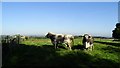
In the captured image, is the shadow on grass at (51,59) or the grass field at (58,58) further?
the grass field at (58,58)

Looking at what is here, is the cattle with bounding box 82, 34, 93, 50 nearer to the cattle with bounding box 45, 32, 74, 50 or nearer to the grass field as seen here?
the cattle with bounding box 45, 32, 74, 50

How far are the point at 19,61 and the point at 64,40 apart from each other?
20.5 ft

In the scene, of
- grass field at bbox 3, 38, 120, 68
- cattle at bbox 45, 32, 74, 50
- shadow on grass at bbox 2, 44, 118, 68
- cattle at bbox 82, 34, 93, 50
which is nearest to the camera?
shadow on grass at bbox 2, 44, 118, 68

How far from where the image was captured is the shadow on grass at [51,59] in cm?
1575

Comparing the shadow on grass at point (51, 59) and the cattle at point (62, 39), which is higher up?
the cattle at point (62, 39)

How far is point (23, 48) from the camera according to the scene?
19.6m

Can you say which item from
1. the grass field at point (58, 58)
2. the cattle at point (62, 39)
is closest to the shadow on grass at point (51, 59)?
the grass field at point (58, 58)

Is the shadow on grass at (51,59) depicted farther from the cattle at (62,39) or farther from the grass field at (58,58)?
the cattle at (62,39)

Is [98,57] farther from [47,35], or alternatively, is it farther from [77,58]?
[47,35]

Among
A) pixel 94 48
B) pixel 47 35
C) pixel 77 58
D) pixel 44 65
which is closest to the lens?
pixel 44 65

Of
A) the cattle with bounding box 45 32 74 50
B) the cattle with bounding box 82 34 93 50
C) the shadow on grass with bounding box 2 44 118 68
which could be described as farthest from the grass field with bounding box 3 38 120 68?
the cattle with bounding box 45 32 74 50

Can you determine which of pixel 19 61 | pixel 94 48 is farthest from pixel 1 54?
pixel 94 48

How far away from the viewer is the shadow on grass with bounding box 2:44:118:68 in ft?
51.7

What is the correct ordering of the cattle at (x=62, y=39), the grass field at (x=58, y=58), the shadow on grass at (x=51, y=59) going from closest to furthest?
1. the shadow on grass at (x=51, y=59)
2. the grass field at (x=58, y=58)
3. the cattle at (x=62, y=39)
